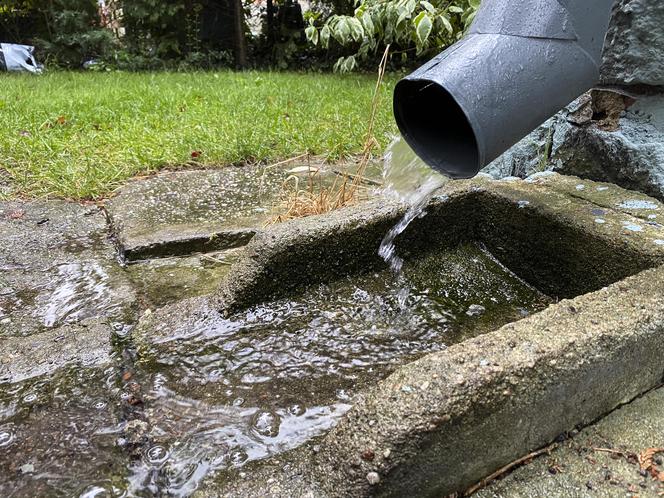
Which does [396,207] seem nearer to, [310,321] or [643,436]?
[310,321]

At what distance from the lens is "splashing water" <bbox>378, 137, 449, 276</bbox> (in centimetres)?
186

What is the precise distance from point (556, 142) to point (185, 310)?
4.77 ft

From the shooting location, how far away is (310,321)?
1.71 metres

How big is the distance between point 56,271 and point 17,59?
7.53 metres

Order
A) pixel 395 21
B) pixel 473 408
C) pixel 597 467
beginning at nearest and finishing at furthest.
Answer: pixel 473 408, pixel 597 467, pixel 395 21

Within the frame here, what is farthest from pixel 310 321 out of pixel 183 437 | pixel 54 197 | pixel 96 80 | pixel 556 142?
pixel 96 80

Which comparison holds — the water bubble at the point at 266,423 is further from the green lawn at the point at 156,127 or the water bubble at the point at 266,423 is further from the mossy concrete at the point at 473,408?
the green lawn at the point at 156,127

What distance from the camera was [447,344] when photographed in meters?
1.62

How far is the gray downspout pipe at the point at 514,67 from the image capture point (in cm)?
120

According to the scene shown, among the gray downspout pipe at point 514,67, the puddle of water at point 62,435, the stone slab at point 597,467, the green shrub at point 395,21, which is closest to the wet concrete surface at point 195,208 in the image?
the puddle of water at point 62,435

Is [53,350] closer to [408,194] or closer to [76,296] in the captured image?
[76,296]

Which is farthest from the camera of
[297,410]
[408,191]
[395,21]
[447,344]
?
[395,21]

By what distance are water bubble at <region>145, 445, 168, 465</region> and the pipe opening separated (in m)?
0.92

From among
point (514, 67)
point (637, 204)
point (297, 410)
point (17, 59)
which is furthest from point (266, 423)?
point (17, 59)
